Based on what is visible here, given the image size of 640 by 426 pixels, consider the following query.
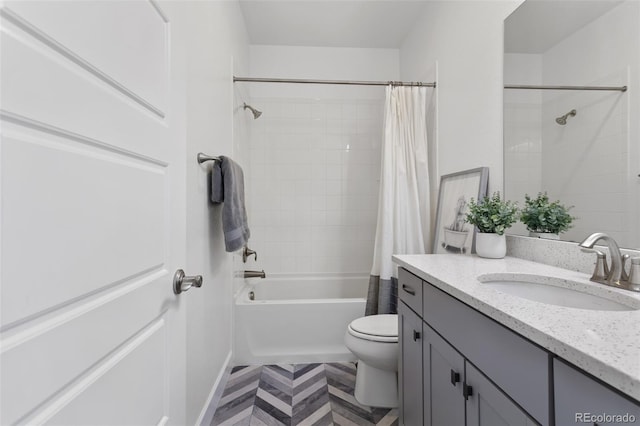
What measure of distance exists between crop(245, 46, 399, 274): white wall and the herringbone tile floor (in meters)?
1.04

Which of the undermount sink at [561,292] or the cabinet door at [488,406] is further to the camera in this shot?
the undermount sink at [561,292]

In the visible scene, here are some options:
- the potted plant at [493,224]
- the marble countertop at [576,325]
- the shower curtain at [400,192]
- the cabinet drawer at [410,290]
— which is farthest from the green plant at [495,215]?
the shower curtain at [400,192]

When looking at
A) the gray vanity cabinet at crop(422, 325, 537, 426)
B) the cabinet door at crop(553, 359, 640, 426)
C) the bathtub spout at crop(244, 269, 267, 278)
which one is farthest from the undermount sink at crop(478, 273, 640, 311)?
the bathtub spout at crop(244, 269, 267, 278)

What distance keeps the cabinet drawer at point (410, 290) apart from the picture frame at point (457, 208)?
1.53 ft

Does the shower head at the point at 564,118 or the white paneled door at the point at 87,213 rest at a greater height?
the shower head at the point at 564,118

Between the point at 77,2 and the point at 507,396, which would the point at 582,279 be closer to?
the point at 507,396

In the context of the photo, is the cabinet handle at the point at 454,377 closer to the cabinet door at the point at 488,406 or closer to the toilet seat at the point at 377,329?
the cabinet door at the point at 488,406

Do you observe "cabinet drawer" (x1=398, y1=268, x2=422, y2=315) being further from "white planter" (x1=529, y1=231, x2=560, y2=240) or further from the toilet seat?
"white planter" (x1=529, y1=231, x2=560, y2=240)

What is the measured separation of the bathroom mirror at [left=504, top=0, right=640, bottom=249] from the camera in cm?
94

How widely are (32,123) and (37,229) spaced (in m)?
0.15

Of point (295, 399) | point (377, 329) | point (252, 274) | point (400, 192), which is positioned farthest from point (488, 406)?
point (252, 274)

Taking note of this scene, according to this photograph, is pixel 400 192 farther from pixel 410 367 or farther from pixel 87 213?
pixel 87 213

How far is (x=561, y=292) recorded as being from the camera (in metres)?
0.97

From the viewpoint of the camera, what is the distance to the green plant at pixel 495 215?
1.35 metres
